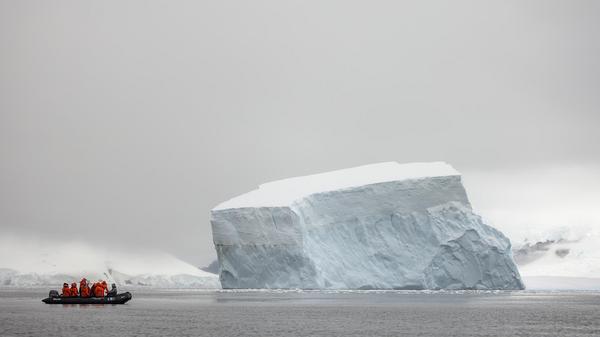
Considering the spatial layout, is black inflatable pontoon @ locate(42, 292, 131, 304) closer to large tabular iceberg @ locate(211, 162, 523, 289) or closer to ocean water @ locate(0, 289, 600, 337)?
ocean water @ locate(0, 289, 600, 337)

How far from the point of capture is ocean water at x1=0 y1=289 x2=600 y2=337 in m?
26.1

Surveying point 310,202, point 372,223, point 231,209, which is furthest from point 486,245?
point 231,209

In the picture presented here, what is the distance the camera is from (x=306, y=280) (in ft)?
160

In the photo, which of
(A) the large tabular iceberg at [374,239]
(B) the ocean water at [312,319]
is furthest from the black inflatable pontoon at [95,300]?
(A) the large tabular iceberg at [374,239]

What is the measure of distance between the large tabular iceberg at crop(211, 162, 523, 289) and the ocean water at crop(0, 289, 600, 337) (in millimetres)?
7227

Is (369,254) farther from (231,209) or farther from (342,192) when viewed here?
(231,209)

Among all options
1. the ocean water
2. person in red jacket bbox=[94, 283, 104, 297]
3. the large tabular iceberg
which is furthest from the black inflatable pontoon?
the large tabular iceberg

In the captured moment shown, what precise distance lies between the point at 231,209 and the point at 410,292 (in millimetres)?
11880

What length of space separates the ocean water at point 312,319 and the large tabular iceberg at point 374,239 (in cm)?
723

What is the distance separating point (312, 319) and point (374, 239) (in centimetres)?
1980

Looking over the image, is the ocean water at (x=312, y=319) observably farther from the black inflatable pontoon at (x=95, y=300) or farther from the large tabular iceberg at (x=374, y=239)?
the large tabular iceberg at (x=374, y=239)

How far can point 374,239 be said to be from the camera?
49906 millimetres

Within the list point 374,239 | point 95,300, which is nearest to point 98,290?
point 95,300

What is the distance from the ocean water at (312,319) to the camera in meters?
26.1
